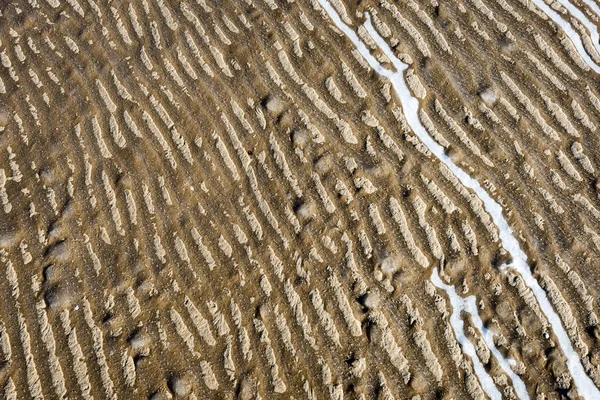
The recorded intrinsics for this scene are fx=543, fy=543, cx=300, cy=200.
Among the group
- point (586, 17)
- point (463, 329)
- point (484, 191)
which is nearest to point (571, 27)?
point (586, 17)

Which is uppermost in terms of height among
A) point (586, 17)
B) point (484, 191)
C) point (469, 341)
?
point (586, 17)

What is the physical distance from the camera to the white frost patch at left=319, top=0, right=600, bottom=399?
3480 millimetres

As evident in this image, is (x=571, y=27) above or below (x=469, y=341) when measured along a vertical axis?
above

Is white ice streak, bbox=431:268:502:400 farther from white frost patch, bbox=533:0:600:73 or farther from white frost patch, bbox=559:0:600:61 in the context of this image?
white frost patch, bbox=559:0:600:61

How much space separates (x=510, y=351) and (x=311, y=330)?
1.30 m

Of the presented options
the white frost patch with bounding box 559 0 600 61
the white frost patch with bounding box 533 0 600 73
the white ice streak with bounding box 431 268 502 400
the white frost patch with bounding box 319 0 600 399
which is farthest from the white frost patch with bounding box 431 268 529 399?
the white frost patch with bounding box 559 0 600 61

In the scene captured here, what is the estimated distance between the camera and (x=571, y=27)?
411 centimetres

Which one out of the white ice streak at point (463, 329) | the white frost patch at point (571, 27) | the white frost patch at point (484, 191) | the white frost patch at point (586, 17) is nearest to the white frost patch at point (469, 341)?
the white ice streak at point (463, 329)

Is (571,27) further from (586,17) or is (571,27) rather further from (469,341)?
(469,341)

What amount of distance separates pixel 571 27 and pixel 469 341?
2487 mm

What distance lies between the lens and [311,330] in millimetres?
3635

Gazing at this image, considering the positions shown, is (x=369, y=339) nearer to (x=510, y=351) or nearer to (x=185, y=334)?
(x=510, y=351)

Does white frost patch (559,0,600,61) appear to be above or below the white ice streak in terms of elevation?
above

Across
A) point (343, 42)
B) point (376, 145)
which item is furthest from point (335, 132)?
point (343, 42)
